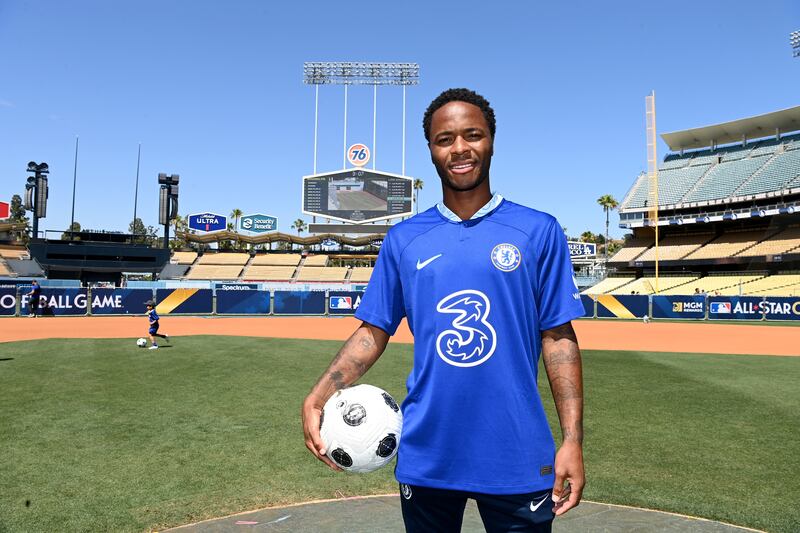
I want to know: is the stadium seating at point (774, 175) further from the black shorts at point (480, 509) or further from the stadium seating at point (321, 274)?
the black shorts at point (480, 509)

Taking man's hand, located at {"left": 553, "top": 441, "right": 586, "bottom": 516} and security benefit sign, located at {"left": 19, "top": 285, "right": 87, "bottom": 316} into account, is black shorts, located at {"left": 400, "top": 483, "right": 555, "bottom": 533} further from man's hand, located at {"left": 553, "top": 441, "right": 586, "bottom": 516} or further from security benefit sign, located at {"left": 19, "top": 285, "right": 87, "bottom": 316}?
security benefit sign, located at {"left": 19, "top": 285, "right": 87, "bottom": 316}

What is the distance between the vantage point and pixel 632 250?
60.3m

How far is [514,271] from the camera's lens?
211cm

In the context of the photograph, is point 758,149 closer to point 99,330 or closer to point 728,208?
point 728,208

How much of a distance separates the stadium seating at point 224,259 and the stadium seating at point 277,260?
61.9 inches

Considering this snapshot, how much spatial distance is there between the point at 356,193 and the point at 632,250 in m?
30.5

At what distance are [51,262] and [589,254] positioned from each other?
72.9m

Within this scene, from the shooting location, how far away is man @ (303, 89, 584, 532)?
2037 millimetres

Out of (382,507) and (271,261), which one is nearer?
(382,507)

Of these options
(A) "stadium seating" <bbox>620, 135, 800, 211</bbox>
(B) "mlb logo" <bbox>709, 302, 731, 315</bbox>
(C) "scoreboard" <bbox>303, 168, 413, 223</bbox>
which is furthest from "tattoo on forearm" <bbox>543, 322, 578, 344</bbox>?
(A) "stadium seating" <bbox>620, 135, 800, 211</bbox>

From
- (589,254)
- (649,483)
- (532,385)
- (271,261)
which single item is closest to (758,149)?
(589,254)

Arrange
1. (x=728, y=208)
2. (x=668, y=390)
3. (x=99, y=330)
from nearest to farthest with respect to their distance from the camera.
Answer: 1. (x=668, y=390)
2. (x=99, y=330)
3. (x=728, y=208)

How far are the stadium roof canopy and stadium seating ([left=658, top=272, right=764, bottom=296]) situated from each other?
20.2 meters

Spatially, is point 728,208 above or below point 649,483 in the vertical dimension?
above
